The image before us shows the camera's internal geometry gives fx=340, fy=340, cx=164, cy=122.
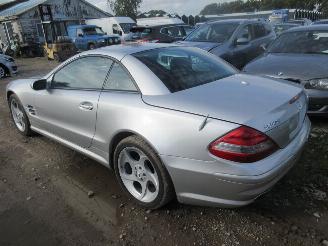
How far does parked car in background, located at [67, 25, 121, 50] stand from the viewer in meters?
21.4

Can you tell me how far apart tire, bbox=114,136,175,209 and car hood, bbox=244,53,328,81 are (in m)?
2.83

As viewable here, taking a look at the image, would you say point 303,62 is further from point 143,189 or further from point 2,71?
point 2,71

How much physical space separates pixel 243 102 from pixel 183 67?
0.93 meters

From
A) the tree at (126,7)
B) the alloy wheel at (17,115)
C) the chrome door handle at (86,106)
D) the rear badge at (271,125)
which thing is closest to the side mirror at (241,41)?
the alloy wheel at (17,115)

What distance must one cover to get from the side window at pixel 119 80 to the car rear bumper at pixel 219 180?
86 cm

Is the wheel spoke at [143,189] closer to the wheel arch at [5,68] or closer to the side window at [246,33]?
the side window at [246,33]

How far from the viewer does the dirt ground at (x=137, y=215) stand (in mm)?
2773

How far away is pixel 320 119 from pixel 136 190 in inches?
128

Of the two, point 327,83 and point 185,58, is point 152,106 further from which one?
point 327,83

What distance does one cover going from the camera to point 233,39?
8.04 m

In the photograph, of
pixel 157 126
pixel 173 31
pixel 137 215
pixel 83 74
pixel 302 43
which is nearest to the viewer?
pixel 157 126

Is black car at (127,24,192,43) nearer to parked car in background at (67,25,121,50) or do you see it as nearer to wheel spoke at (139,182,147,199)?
parked car in background at (67,25,121,50)

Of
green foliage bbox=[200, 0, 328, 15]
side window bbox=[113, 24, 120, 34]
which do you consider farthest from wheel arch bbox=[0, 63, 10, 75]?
green foliage bbox=[200, 0, 328, 15]

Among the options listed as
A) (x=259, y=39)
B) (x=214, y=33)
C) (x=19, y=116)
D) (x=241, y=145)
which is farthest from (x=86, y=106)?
(x=259, y=39)
